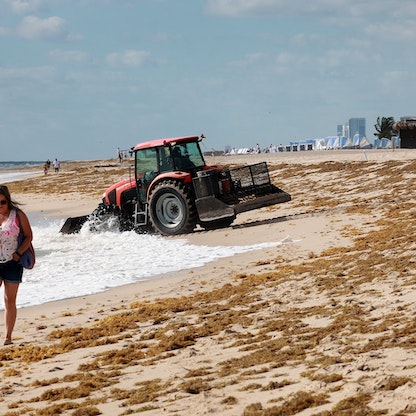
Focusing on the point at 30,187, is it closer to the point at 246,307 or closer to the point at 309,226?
the point at 309,226

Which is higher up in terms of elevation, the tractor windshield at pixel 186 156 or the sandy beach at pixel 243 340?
the tractor windshield at pixel 186 156

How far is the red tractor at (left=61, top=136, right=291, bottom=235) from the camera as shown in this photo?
1788cm

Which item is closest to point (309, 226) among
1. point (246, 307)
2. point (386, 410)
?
point (246, 307)

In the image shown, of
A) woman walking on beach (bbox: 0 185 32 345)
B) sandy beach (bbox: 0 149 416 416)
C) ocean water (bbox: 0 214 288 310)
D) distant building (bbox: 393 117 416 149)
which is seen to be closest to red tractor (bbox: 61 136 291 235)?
ocean water (bbox: 0 214 288 310)

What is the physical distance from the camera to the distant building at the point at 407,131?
47.8m

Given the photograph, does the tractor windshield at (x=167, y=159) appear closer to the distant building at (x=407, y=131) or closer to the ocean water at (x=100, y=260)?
the ocean water at (x=100, y=260)

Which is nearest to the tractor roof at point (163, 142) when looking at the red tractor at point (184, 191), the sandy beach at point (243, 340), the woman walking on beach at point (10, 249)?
the red tractor at point (184, 191)

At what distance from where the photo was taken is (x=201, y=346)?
7629 millimetres

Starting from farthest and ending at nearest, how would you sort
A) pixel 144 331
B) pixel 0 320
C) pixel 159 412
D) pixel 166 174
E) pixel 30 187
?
pixel 30 187, pixel 166 174, pixel 0 320, pixel 144 331, pixel 159 412

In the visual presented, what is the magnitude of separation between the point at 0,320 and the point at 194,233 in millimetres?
8622

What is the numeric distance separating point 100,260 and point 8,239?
23.5 ft

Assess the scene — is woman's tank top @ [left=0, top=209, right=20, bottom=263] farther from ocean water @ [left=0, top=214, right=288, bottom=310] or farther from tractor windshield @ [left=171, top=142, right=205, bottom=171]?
tractor windshield @ [left=171, top=142, right=205, bottom=171]

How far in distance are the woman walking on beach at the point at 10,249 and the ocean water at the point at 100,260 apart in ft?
A: 7.91

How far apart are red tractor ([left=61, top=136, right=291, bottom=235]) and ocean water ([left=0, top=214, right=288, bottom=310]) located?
1.61ft
